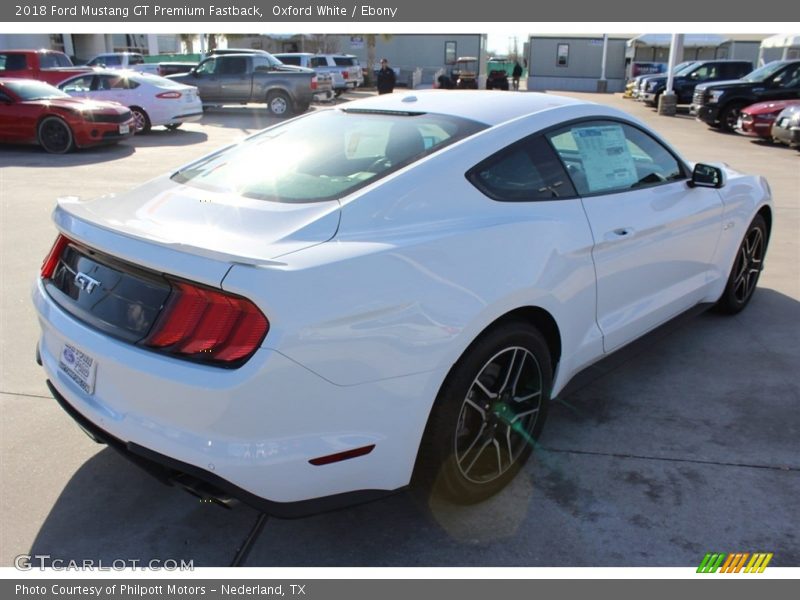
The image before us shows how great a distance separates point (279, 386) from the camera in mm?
2090

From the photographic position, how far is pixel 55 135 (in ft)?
43.2

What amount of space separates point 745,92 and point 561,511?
18.2 m

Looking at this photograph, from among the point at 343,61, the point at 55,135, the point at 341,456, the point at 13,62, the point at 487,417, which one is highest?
the point at 343,61

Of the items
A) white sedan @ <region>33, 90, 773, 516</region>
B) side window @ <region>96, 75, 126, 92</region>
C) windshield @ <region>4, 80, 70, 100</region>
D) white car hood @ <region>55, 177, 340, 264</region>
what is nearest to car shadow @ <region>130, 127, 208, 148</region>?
side window @ <region>96, 75, 126, 92</region>

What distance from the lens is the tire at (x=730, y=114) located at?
18.0 meters

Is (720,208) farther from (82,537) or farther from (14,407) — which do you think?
(14,407)

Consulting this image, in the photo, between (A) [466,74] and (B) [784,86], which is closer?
(B) [784,86]

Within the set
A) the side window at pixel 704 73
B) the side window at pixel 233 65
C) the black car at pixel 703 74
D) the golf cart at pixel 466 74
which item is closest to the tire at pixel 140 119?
the side window at pixel 233 65

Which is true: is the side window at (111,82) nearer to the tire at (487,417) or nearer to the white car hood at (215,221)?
the white car hood at (215,221)

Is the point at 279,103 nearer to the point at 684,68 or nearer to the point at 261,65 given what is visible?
the point at 261,65

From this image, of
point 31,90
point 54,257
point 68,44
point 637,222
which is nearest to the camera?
point 54,257

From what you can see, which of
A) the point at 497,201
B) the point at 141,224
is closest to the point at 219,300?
the point at 141,224

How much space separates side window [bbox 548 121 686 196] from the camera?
328cm

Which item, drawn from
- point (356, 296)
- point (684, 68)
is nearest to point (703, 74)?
point (684, 68)
